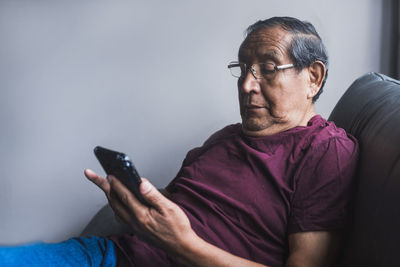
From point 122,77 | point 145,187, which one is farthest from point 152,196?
point 122,77

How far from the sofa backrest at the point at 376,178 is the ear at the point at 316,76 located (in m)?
0.12

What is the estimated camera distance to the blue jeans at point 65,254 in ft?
3.25

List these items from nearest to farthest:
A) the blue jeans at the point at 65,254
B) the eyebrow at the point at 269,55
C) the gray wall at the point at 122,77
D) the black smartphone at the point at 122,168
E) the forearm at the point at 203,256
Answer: the black smartphone at the point at 122,168, the forearm at the point at 203,256, the blue jeans at the point at 65,254, the eyebrow at the point at 269,55, the gray wall at the point at 122,77

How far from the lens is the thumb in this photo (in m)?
0.78

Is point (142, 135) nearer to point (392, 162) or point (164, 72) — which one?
point (164, 72)

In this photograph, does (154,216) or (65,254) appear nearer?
(154,216)

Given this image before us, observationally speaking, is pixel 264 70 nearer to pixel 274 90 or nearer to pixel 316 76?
pixel 274 90

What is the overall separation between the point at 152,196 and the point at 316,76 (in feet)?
2.15

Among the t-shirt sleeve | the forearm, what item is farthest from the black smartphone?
the t-shirt sleeve

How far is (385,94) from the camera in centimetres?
105

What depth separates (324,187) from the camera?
947mm

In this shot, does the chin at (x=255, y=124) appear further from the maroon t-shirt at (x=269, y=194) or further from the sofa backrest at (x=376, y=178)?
the sofa backrest at (x=376, y=178)

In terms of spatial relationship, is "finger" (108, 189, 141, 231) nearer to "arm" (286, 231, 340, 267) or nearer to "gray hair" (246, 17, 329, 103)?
A: "arm" (286, 231, 340, 267)

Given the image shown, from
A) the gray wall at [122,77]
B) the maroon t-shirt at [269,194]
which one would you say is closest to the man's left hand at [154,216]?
the maroon t-shirt at [269,194]
